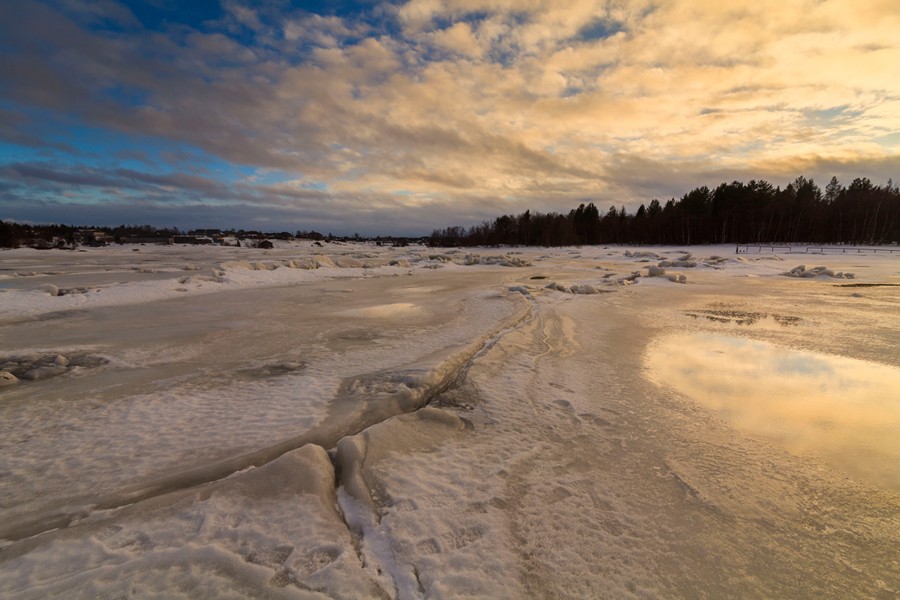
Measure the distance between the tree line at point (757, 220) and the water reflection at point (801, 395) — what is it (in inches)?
2541

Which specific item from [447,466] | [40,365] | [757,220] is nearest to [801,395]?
[447,466]

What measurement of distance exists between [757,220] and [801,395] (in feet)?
228

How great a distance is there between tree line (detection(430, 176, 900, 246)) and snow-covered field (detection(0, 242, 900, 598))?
64.8 m

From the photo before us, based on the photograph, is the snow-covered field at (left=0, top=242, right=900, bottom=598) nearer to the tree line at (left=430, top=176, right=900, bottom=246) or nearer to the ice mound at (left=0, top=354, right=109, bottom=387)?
the ice mound at (left=0, top=354, right=109, bottom=387)

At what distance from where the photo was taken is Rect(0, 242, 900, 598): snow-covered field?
2.10 metres

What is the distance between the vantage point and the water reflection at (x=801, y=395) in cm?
346

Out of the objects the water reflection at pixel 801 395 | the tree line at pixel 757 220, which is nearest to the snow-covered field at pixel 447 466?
the water reflection at pixel 801 395

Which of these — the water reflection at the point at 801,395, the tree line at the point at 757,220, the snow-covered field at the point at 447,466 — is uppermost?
the tree line at the point at 757,220

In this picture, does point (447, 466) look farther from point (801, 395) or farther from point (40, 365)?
point (40, 365)

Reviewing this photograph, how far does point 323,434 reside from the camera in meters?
3.65

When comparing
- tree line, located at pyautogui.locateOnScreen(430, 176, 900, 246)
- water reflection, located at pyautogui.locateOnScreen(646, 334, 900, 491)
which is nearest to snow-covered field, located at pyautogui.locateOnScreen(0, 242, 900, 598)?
water reflection, located at pyautogui.locateOnScreen(646, 334, 900, 491)

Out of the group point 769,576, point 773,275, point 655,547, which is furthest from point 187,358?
point 773,275

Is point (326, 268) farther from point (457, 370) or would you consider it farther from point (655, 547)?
point (655, 547)

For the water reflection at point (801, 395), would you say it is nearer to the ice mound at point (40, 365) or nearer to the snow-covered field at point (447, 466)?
the snow-covered field at point (447, 466)
